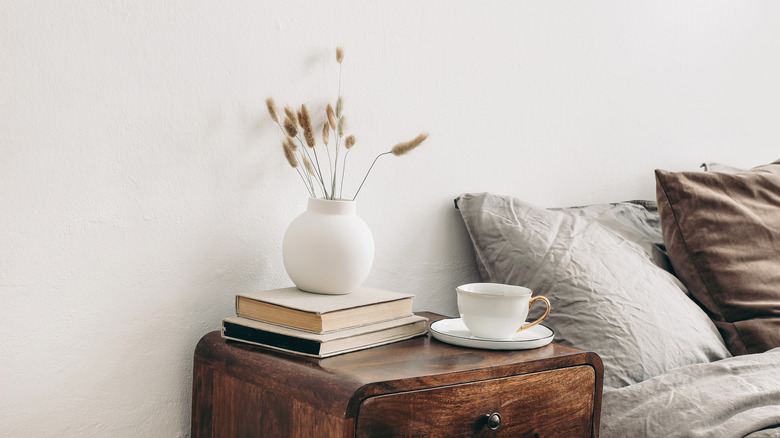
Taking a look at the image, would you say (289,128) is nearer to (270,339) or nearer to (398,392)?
(270,339)

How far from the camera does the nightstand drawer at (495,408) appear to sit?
846 mm

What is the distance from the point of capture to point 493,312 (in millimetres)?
1012

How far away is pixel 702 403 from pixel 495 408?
0.36 meters

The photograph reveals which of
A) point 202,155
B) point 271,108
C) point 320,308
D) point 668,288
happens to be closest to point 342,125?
point 271,108

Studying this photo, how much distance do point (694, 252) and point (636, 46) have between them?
600mm

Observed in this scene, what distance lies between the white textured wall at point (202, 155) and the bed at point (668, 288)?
150 mm

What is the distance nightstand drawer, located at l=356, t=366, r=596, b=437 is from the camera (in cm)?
85

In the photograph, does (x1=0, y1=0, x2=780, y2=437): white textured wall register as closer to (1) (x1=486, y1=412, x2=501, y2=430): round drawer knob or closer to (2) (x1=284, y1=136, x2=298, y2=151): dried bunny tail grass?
(2) (x1=284, y1=136, x2=298, y2=151): dried bunny tail grass

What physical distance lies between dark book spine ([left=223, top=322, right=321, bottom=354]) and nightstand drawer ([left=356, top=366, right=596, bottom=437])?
15 cm

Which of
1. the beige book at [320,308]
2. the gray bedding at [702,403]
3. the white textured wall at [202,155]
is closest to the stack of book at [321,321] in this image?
the beige book at [320,308]

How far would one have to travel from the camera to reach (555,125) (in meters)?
1.62

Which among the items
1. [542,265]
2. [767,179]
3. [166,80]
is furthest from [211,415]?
[767,179]

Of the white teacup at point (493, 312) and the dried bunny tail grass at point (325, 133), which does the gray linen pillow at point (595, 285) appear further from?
the dried bunny tail grass at point (325, 133)

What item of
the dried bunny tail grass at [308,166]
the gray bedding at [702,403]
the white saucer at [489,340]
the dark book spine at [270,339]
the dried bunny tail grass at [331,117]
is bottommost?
the gray bedding at [702,403]
